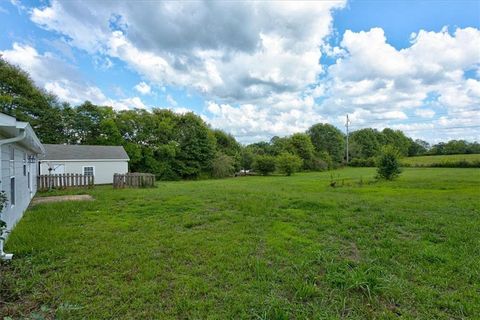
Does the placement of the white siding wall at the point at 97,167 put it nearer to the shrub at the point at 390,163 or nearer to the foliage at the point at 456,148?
the shrub at the point at 390,163

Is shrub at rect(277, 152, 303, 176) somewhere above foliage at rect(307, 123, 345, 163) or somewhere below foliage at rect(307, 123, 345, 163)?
below

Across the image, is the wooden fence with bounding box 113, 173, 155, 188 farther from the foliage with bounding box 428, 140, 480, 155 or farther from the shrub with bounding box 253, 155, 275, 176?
the foliage with bounding box 428, 140, 480, 155

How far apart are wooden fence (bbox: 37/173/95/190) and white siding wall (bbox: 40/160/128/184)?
6.73 m

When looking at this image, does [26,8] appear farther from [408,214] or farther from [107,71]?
[408,214]

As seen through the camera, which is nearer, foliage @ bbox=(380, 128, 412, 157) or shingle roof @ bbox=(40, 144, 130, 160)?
shingle roof @ bbox=(40, 144, 130, 160)

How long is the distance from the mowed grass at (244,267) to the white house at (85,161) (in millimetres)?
15379

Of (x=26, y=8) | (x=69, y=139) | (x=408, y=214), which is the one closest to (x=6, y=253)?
(x=408, y=214)

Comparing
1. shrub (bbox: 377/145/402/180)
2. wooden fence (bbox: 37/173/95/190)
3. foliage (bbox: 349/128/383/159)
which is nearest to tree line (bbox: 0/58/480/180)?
shrub (bbox: 377/145/402/180)

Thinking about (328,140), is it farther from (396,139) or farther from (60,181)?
(60,181)

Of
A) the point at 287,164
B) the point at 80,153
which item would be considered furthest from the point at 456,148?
the point at 80,153

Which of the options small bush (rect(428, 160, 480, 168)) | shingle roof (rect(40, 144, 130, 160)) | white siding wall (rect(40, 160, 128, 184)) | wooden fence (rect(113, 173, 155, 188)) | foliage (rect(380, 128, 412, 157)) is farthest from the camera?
foliage (rect(380, 128, 412, 157))

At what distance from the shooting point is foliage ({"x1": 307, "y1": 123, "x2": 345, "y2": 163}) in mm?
51250

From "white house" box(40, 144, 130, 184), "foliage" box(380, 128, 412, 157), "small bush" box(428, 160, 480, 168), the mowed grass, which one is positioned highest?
"foliage" box(380, 128, 412, 157)

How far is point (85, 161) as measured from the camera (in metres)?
19.9
